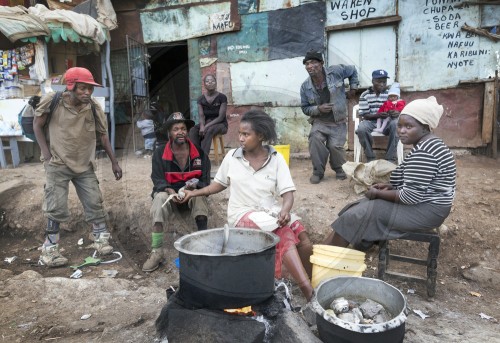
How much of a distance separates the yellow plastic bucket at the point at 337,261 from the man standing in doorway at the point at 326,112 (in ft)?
8.14

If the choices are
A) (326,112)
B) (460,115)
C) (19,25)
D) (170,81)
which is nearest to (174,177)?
(326,112)

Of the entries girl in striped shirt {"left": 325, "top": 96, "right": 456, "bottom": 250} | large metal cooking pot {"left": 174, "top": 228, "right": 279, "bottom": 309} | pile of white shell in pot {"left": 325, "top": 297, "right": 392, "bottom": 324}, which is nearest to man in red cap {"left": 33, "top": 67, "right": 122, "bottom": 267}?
large metal cooking pot {"left": 174, "top": 228, "right": 279, "bottom": 309}

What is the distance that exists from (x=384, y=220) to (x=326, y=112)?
7.75 ft

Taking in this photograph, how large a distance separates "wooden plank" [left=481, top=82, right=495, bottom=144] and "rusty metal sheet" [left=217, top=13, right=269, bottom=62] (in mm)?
3823

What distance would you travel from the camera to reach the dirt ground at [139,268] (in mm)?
2807

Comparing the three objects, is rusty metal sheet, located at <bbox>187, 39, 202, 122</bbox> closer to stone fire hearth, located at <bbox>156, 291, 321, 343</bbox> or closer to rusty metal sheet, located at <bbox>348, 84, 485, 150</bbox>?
rusty metal sheet, located at <bbox>348, 84, 485, 150</bbox>

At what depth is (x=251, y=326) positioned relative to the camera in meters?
2.08

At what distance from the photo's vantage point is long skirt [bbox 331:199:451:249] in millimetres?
2889

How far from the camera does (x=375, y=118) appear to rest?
17.7 ft

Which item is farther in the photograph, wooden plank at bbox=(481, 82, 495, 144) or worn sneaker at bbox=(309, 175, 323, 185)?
wooden plank at bbox=(481, 82, 495, 144)

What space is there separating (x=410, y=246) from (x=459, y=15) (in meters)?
4.31

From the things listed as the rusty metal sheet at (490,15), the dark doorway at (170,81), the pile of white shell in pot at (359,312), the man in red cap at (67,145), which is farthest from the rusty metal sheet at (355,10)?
the pile of white shell in pot at (359,312)

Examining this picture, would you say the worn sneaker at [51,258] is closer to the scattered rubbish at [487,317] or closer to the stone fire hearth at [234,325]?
the stone fire hearth at [234,325]

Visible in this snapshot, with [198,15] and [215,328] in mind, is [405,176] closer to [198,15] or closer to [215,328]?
[215,328]
